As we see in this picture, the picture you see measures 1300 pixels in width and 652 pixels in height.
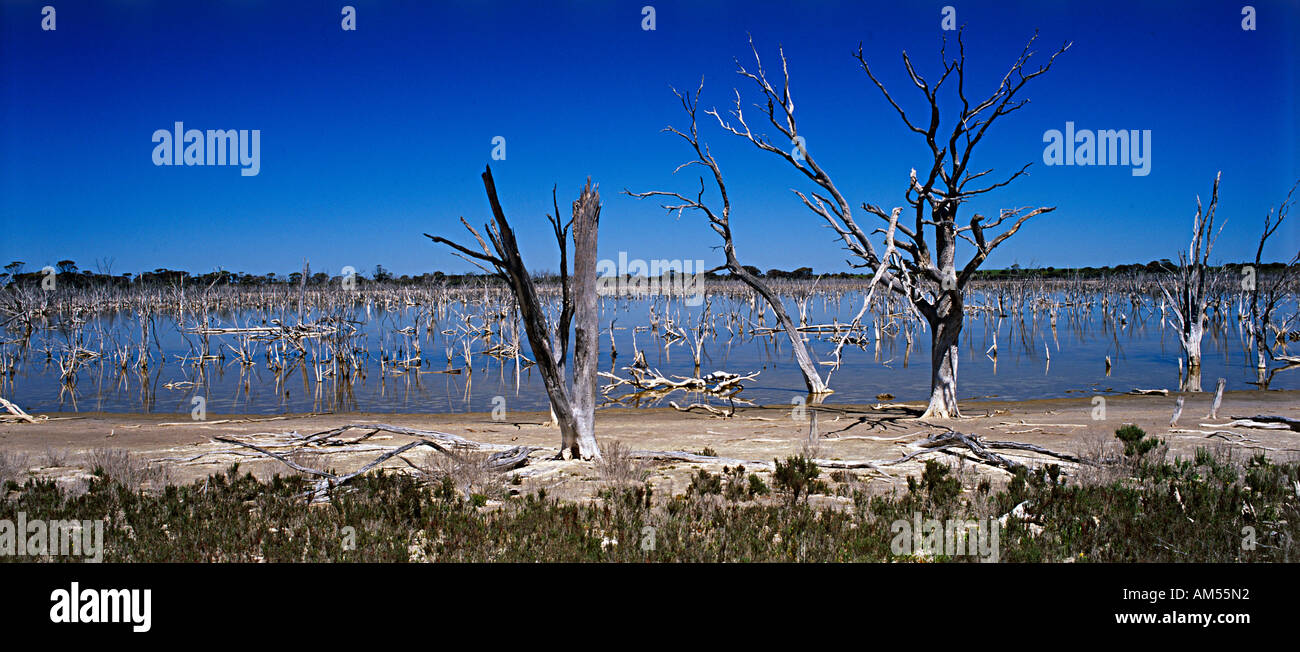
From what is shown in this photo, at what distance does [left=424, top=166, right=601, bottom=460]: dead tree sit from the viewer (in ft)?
27.8

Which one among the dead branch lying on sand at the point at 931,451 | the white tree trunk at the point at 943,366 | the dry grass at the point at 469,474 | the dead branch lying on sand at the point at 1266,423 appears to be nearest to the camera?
the dry grass at the point at 469,474

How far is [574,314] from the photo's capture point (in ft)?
30.1

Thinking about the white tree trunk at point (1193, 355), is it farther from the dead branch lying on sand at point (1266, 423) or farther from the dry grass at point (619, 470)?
the dry grass at point (619, 470)

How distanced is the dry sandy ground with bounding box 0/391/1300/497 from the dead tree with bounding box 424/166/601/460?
0.53 m

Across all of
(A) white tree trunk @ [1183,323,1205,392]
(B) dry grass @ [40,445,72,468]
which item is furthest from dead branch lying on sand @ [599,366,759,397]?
(A) white tree trunk @ [1183,323,1205,392]

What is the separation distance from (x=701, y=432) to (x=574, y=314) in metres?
4.49

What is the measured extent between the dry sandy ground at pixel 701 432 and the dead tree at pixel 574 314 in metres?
0.53

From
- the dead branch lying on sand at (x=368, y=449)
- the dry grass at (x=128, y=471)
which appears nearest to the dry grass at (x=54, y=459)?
the dry grass at (x=128, y=471)

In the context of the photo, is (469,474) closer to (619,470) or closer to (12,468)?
(619,470)

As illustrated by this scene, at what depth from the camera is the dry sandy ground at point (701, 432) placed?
9258 millimetres

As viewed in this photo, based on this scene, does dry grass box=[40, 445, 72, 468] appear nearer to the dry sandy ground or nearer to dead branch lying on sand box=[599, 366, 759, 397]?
the dry sandy ground
